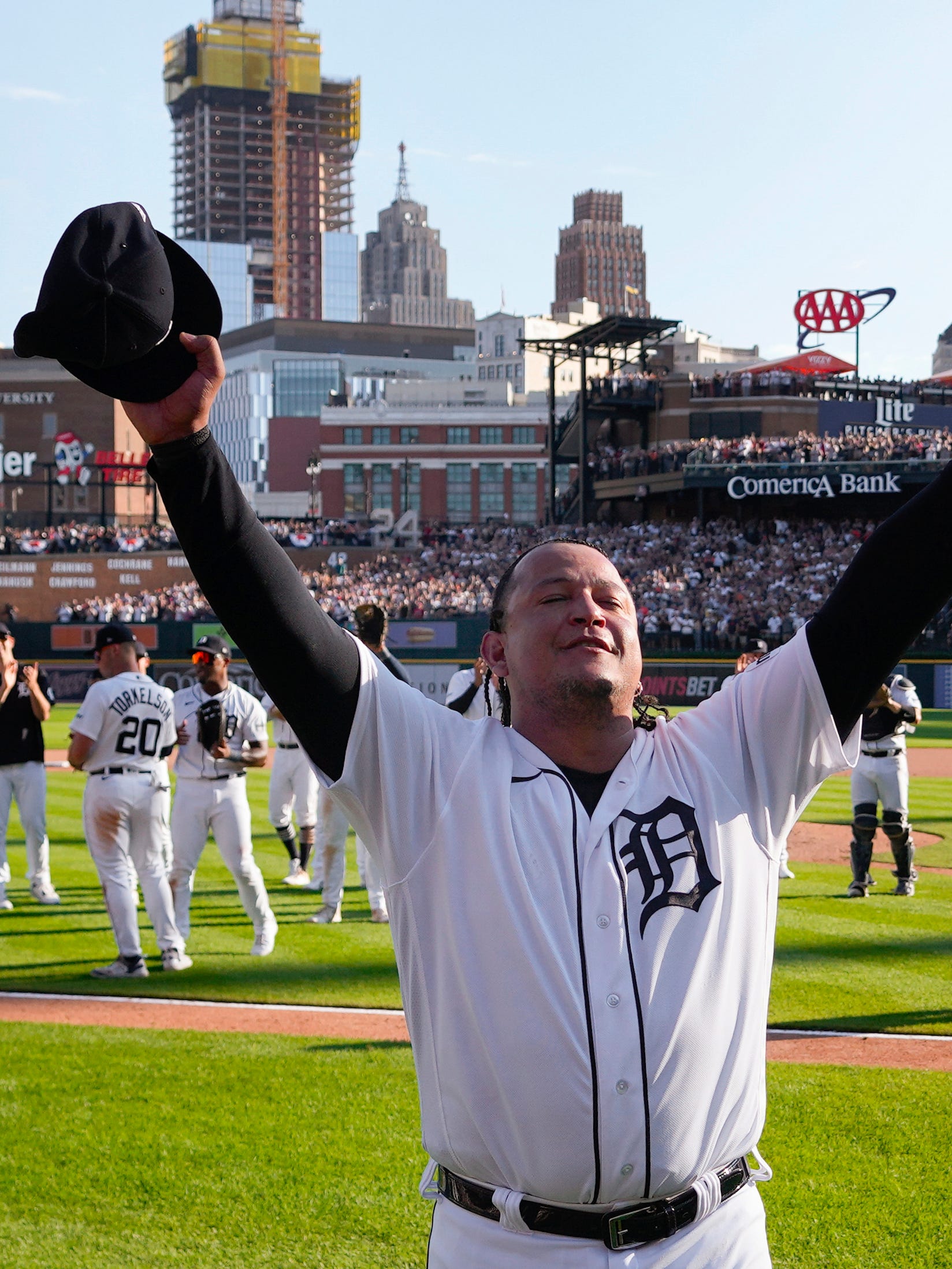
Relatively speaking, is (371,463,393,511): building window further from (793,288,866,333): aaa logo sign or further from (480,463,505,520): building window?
(793,288,866,333): aaa logo sign

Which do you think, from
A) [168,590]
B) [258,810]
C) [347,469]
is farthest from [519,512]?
[258,810]

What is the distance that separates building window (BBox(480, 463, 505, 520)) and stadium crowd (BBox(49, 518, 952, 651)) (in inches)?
1461

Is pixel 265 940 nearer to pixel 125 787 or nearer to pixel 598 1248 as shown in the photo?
pixel 125 787

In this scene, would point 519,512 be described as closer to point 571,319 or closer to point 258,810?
point 571,319

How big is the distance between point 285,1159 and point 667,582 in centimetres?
3515

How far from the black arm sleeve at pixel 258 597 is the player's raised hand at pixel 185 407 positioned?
2 cm

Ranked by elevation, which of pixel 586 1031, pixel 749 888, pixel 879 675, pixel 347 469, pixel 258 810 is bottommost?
pixel 258 810

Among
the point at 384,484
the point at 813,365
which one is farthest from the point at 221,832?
the point at 384,484

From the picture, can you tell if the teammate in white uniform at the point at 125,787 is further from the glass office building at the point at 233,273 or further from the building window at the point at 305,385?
the glass office building at the point at 233,273

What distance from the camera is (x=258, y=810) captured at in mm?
17516

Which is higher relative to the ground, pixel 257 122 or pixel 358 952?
pixel 257 122

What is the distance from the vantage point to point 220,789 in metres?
9.41

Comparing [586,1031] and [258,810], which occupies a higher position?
[586,1031]

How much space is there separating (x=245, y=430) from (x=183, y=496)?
133034 millimetres
